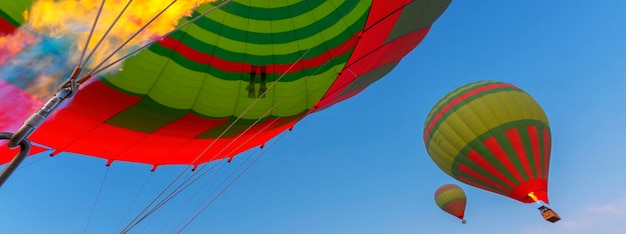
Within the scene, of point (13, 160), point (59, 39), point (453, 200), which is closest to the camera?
point (13, 160)

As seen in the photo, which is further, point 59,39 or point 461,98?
point 461,98

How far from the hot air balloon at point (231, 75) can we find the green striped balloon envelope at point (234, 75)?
17mm

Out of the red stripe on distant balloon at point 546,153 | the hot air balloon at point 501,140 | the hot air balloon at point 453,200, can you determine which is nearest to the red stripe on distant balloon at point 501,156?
the hot air balloon at point 501,140

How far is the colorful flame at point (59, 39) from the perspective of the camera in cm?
416

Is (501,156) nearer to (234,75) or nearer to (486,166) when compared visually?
(486,166)

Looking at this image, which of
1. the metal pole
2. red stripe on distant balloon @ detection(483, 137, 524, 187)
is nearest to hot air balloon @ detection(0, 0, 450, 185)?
the metal pole

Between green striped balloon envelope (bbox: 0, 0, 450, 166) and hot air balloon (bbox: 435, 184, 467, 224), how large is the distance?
16.1 m

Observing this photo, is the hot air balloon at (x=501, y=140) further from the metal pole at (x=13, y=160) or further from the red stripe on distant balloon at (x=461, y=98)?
the metal pole at (x=13, y=160)

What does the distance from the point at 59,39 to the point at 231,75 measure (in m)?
2.97

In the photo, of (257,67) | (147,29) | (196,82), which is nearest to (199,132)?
(196,82)

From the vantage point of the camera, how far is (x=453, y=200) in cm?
2156

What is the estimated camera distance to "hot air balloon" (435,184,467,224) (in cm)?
2145

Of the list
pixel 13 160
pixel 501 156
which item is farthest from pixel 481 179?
pixel 13 160

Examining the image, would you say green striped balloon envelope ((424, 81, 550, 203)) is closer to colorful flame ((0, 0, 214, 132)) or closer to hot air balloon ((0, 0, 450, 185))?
hot air balloon ((0, 0, 450, 185))
